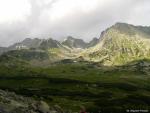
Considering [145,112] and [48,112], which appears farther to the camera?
[145,112]

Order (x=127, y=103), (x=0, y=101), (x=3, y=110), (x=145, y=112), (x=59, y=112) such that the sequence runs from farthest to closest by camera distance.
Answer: (x=127, y=103), (x=145, y=112), (x=59, y=112), (x=0, y=101), (x=3, y=110)

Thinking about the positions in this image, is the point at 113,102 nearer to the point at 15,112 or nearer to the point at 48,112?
the point at 48,112

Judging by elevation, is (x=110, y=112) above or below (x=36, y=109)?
below

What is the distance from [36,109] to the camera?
78.1 metres

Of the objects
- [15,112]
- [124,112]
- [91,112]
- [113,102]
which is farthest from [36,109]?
[113,102]

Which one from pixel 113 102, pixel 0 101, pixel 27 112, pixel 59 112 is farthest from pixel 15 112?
pixel 113 102

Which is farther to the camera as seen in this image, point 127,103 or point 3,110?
point 127,103

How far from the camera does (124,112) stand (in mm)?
129250

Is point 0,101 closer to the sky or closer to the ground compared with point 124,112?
closer to the sky

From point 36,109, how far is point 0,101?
8.56m

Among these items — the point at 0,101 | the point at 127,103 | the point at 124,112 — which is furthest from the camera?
the point at 127,103

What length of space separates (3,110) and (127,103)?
105026mm

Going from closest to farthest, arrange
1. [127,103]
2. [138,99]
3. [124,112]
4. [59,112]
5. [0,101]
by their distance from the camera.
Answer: [0,101] → [59,112] → [124,112] → [127,103] → [138,99]

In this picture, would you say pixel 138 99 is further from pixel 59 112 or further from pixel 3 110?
pixel 3 110
